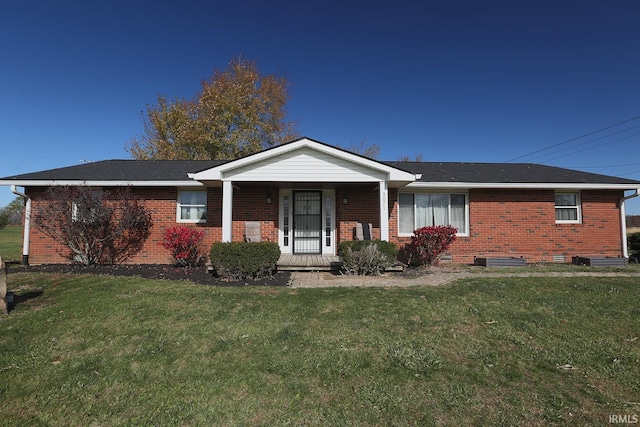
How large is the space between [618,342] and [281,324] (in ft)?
14.7

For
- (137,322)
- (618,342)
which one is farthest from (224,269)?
(618,342)

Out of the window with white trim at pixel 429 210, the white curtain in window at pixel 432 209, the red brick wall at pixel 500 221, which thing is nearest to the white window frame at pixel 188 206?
the red brick wall at pixel 500 221

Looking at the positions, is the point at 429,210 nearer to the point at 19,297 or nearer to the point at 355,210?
the point at 355,210

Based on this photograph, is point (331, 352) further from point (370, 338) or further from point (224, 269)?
point (224, 269)

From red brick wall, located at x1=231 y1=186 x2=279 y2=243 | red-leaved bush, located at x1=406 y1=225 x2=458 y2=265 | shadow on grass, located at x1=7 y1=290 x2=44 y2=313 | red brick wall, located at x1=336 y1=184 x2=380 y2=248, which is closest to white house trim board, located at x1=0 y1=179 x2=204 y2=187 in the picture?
red brick wall, located at x1=231 y1=186 x2=279 y2=243

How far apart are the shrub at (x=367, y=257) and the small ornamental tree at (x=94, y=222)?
6.86m

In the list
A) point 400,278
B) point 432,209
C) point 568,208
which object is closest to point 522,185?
point 568,208

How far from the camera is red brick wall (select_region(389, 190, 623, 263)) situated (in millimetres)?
10953

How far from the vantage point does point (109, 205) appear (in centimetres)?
1035

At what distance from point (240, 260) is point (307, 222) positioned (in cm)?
383

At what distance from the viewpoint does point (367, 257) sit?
8.20 m

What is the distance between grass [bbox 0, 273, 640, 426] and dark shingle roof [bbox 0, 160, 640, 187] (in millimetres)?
5326

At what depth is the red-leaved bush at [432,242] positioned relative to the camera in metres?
9.63

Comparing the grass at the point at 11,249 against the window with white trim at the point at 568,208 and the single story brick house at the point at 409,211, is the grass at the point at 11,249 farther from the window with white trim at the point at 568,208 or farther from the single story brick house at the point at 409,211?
the window with white trim at the point at 568,208
